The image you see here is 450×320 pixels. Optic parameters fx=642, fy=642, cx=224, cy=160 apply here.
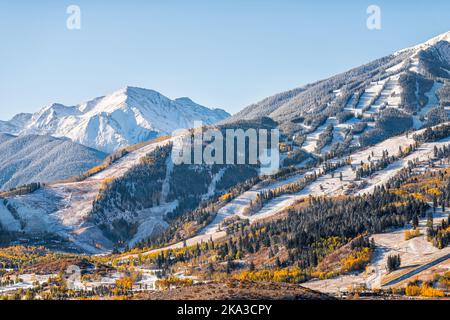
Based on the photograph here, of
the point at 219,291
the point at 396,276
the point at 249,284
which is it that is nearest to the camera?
the point at 219,291
